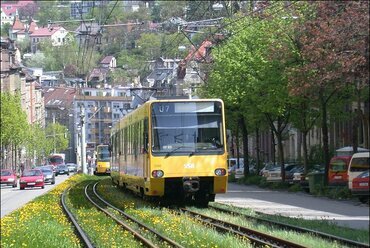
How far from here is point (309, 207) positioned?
117 ft

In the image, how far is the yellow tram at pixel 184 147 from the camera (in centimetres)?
2908

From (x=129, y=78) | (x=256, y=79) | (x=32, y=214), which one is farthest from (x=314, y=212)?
(x=129, y=78)

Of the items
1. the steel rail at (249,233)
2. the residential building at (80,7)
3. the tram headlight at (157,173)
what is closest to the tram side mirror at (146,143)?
the tram headlight at (157,173)

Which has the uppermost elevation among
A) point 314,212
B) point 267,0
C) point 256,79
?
point 267,0

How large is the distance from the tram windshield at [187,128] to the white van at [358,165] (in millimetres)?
10670

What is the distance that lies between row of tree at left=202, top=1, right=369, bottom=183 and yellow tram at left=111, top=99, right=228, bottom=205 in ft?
24.1

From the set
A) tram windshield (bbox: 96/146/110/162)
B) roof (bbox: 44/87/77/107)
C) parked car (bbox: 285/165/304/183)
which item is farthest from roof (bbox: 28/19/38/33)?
parked car (bbox: 285/165/304/183)

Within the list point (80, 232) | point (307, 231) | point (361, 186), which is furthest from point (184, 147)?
point (361, 186)

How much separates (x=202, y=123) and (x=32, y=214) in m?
5.73

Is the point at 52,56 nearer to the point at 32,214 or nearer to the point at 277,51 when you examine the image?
the point at 277,51

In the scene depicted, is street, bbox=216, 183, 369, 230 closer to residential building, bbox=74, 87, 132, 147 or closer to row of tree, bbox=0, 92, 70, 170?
residential building, bbox=74, 87, 132, 147

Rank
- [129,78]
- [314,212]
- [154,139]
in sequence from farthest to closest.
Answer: [129,78] → [314,212] → [154,139]

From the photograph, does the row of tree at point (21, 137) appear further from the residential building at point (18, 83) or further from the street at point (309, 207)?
the street at point (309, 207)

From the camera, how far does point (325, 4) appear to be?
3912 cm
